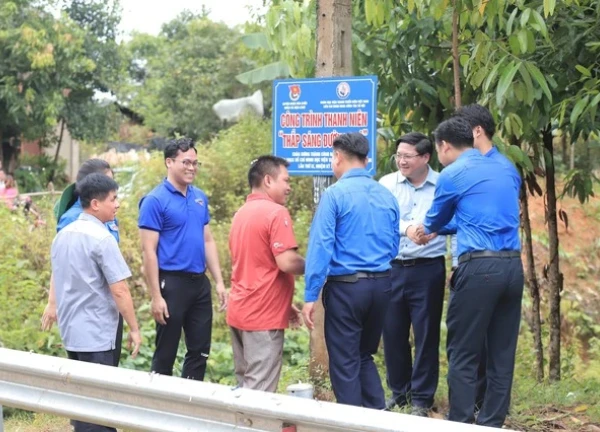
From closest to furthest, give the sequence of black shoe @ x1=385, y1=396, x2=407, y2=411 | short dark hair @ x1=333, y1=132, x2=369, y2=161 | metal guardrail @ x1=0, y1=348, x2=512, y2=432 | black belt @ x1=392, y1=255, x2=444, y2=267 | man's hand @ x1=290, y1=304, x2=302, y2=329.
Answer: metal guardrail @ x1=0, y1=348, x2=512, y2=432 → short dark hair @ x1=333, y1=132, x2=369, y2=161 → man's hand @ x1=290, y1=304, x2=302, y2=329 → black belt @ x1=392, y1=255, x2=444, y2=267 → black shoe @ x1=385, y1=396, x2=407, y2=411

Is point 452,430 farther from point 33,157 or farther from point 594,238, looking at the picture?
point 33,157

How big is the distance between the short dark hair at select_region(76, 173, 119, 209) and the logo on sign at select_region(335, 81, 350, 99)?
1.72 meters

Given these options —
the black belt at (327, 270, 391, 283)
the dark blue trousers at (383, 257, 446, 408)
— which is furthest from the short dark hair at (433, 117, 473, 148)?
the dark blue trousers at (383, 257, 446, 408)

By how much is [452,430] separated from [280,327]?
2.80 meters

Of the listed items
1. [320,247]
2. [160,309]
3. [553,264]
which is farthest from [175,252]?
[553,264]

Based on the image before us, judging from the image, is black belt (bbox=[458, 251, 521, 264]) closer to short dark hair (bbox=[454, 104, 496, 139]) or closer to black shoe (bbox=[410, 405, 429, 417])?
short dark hair (bbox=[454, 104, 496, 139])

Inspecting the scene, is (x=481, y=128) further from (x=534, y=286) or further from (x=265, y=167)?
(x=534, y=286)

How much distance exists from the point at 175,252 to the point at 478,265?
2.17 m

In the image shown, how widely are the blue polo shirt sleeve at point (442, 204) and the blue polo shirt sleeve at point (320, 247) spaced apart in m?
0.63

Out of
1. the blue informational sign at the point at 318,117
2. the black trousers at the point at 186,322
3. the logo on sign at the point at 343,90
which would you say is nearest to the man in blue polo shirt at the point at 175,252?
the black trousers at the point at 186,322

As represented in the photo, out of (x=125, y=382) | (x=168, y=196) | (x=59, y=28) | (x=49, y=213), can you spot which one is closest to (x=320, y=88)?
(x=168, y=196)

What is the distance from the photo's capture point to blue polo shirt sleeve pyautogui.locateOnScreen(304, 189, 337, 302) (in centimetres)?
550

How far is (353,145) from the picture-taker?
574 centimetres

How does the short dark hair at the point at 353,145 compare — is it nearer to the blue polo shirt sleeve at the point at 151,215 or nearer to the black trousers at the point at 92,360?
the blue polo shirt sleeve at the point at 151,215
